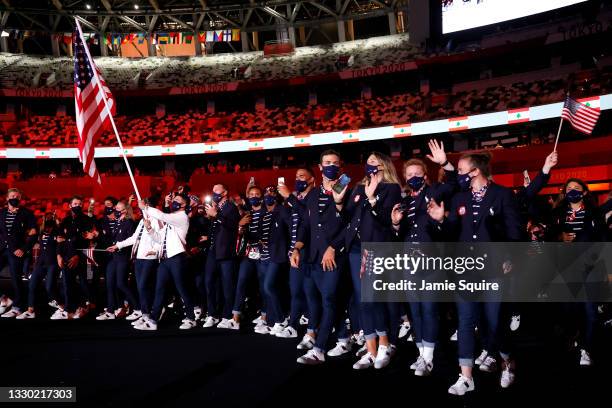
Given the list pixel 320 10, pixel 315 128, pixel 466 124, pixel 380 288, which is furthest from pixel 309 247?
pixel 320 10

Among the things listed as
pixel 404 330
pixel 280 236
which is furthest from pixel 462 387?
pixel 280 236

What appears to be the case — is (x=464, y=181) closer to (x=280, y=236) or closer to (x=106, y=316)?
(x=280, y=236)

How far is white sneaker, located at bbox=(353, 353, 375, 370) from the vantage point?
518cm

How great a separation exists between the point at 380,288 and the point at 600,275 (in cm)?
246

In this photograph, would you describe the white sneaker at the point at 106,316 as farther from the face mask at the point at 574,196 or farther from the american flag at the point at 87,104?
the face mask at the point at 574,196

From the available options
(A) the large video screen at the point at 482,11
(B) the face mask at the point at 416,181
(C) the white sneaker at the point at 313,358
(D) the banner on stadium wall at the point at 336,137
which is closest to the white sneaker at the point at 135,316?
(C) the white sneaker at the point at 313,358

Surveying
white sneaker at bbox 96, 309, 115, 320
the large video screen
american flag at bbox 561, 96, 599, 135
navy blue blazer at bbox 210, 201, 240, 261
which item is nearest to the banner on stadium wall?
the large video screen

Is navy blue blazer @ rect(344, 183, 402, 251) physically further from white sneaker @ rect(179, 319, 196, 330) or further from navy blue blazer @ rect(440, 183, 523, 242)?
white sneaker @ rect(179, 319, 196, 330)

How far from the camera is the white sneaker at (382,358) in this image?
16.9 feet

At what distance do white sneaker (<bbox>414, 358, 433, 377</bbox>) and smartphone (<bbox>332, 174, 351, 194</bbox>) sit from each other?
6.07 ft

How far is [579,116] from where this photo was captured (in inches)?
435

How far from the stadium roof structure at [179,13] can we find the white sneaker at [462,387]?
1049 inches

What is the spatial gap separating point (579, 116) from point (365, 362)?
28.2 ft

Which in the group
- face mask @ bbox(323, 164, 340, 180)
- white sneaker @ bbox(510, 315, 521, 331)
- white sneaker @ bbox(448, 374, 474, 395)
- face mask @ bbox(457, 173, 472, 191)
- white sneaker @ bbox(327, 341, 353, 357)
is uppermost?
face mask @ bbox(323, 164, 340, 180)
